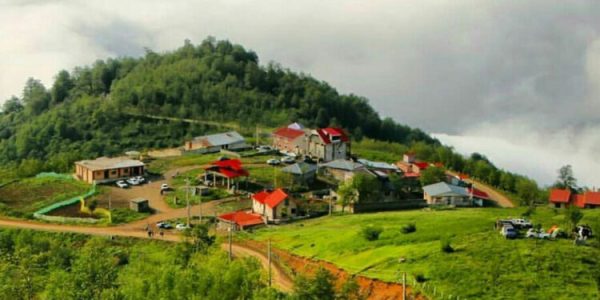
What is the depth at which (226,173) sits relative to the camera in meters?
85.9

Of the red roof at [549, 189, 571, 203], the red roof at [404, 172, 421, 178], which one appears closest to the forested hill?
the red roof at [404, 172, 421, 178]

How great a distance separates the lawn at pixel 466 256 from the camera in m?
46.0

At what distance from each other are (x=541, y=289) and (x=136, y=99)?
111493 millimetres

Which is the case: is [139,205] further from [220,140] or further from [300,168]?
[220,140]

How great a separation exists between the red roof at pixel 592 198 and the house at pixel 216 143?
4791 centimetres

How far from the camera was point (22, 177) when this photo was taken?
96000 mm

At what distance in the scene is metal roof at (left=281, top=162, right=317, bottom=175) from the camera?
289 ft

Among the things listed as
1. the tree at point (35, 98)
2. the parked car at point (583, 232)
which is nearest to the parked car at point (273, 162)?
the parked car at point (583, 232)

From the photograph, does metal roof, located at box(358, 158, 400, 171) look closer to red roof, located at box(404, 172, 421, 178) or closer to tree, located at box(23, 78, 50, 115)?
red roof, located at box(404, 172, 421, 178)

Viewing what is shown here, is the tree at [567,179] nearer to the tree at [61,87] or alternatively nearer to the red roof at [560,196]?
the red roof at [560,196]

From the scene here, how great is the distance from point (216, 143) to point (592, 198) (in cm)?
5105

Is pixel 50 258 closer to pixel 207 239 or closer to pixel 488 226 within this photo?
pixel 207 239

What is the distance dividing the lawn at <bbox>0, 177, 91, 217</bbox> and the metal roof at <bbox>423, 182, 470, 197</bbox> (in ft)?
117

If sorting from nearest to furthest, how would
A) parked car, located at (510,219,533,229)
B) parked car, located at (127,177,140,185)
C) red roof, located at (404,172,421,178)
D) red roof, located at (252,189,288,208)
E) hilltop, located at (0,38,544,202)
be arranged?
1. parked car, located at (510,219,533,229)
2. red roof, located at (252,189,288,208)
3. parked car, located at (127,177,140,185)
4. red roof, located at (404,172,421,178)
5. hilltop, located at (0,38,544,202)
